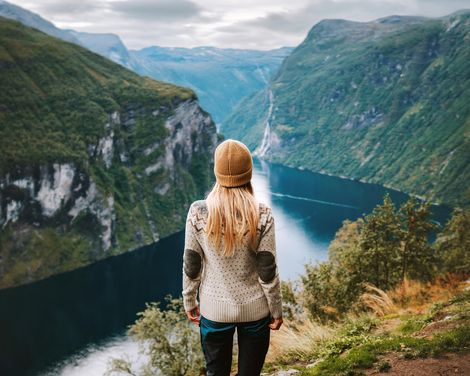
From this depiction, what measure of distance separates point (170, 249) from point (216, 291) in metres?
142

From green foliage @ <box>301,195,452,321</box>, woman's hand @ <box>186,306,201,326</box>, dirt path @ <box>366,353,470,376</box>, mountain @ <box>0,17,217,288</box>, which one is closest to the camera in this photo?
woman's hand @ <box>186,306,201,326</box>

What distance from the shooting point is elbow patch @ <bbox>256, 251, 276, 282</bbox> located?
263 inches

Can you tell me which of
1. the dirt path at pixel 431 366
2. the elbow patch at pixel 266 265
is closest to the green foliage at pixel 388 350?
the dirt path at pixel 431 366

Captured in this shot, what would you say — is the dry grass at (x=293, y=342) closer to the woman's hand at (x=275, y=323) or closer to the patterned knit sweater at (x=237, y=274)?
the woman's hand at (x=275, y=323)

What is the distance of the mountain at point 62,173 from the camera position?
140750 mm

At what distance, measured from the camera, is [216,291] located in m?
6.84

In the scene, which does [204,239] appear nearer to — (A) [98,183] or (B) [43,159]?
(B) [43,159]

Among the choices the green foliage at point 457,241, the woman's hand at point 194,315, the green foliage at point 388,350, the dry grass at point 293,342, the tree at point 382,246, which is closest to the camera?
the woman's hand at point 194,315

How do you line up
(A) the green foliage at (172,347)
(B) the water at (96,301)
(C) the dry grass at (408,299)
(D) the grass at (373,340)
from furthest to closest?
(B) the water at (96,301) → (A) the green foliage at (172,347) → (C) the dry grass at (408,299) → (D) the grass at (373,340)

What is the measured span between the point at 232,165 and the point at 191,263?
1455 mm

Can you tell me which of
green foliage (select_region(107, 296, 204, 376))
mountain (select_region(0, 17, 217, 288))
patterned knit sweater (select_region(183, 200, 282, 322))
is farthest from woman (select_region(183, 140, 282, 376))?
mountain (select_region(0, 17, 217, 288))

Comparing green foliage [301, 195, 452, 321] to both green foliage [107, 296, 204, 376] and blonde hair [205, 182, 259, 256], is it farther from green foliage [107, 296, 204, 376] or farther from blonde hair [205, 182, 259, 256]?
blonde hair [205, 182, 259, 256]

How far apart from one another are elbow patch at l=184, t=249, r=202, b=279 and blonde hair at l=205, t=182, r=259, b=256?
413mm

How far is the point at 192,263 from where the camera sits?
22.7 feet
